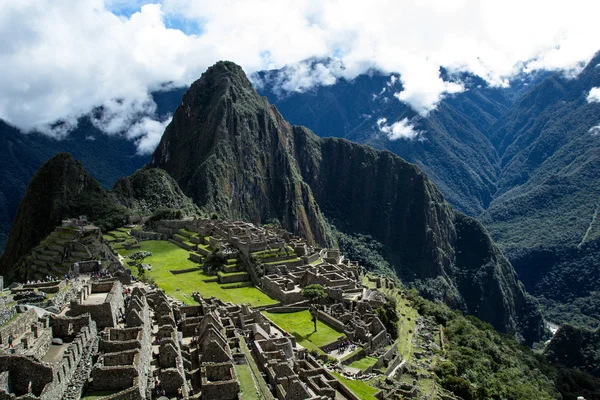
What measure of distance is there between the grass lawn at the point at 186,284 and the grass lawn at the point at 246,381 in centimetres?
1844

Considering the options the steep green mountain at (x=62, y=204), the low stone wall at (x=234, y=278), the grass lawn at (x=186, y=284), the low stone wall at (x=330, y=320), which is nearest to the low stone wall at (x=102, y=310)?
the grass lawn at (x=186, y=284)

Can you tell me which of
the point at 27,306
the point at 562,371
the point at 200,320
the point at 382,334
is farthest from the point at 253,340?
the point at 562,371

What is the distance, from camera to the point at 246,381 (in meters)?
26.4

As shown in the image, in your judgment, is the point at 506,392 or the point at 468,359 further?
the point at 468,359

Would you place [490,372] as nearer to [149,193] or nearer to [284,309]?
[284,309]

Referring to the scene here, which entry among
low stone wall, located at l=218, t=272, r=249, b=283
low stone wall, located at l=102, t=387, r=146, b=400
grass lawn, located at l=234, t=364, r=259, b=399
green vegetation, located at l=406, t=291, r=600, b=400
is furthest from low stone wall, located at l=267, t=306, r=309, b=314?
low stone wall, located at l=102, t=387, r=146, b=400

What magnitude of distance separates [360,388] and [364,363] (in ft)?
24.6

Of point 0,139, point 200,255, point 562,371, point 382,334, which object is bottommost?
point 562,371

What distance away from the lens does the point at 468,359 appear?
59.1 metres

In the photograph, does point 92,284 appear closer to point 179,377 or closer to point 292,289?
point 179,377

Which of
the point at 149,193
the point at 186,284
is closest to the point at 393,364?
the point at 186,284

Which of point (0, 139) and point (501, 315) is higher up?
point (0, 139)

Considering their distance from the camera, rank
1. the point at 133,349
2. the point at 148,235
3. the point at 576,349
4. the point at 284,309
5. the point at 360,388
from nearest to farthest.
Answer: the point at 133,349, the point at 360,388, the point at 284,309, the point at 148,235, the point at 576,349

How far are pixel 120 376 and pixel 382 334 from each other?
34.9 meters
